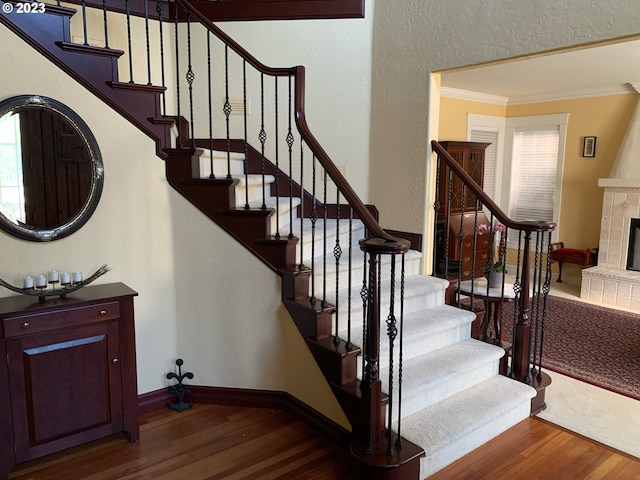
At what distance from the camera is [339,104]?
3.87 meters

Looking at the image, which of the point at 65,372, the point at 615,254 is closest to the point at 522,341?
the point at 65,372

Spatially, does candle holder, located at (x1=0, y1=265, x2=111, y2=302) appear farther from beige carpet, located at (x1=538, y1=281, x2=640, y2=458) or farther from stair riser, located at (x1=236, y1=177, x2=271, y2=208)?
beige carpet, located at (x1=538, y1=281, x2=640, y2=458)

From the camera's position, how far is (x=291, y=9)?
12.2 ft

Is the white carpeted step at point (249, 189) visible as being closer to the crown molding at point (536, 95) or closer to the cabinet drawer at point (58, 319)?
the cabinet drawer at point (58, 319)

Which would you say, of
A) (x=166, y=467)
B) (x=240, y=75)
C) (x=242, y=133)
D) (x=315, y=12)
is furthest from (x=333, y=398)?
(x=315, y=12)

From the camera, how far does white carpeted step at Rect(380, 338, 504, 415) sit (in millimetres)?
2580

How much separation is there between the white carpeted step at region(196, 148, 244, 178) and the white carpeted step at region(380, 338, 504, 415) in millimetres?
1715

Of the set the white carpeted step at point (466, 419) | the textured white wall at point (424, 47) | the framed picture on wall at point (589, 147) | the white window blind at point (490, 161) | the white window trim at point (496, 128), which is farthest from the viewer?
the white window blind at point (490, 161)

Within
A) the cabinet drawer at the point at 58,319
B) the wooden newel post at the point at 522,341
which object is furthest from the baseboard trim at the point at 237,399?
the wooden newel post at the point at 522,341

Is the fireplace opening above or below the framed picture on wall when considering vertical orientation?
below

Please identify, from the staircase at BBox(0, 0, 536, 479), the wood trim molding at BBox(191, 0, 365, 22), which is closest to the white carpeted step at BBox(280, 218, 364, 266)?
the staircase at BBox(0, 0, 536, 479)

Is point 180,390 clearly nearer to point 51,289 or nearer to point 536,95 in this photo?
point 51,289

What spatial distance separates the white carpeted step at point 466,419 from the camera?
2.38 m

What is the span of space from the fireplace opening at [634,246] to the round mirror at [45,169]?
5.83 meters
